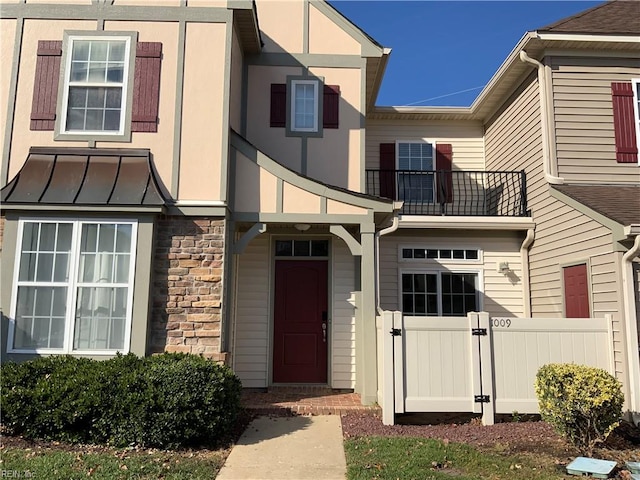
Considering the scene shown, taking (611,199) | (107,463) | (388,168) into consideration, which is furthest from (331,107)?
(107,463)

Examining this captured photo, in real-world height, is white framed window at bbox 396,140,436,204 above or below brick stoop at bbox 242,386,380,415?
above

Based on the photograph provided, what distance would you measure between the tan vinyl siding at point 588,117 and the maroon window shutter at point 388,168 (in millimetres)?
3440

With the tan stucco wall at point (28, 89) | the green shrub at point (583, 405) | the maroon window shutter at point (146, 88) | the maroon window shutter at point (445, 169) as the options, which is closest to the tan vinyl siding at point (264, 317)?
the maroon window shutter at point (146, 88)

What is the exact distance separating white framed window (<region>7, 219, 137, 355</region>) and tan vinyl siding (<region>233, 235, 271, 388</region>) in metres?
2.33

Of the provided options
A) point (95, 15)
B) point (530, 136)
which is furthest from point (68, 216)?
point (530, 136)

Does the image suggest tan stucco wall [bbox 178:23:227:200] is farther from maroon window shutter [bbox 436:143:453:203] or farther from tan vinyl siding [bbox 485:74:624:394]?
tan vinyl siding [bbox 485:74:624:394]

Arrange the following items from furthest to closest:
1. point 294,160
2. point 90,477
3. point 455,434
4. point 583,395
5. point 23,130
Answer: point 294,160 → point 23,130 → point 455,434 → point 583,395 → point 90,477

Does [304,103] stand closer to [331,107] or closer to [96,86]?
[331,107]

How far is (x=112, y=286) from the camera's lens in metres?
6.20

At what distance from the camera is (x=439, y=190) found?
1044 cm

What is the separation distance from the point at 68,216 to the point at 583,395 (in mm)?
6675

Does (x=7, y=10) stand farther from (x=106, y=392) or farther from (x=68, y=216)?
(x=106, y=392)

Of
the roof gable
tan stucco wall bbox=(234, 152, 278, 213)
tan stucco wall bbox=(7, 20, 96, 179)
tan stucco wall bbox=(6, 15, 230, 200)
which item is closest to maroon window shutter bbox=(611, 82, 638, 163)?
the roof gable

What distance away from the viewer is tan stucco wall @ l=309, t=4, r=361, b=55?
8.71 metres
